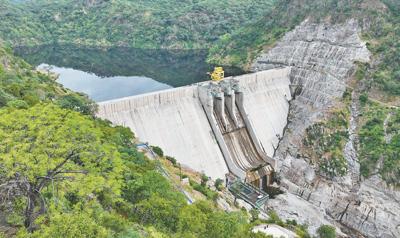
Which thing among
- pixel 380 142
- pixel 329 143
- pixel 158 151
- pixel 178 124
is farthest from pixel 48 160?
pixel 380 142

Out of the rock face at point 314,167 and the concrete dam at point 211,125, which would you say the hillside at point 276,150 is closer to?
the rock face at point 314,167

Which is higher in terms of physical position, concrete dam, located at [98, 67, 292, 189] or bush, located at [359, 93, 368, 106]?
bush, located at [359, 93, 368, 106]

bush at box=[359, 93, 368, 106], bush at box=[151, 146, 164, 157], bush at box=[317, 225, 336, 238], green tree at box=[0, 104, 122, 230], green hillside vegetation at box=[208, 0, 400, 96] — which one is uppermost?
green hillside vegetation at box=[208, 0, 400, 96]

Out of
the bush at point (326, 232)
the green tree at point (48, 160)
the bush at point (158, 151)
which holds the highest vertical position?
the green tree at point (48, 160)

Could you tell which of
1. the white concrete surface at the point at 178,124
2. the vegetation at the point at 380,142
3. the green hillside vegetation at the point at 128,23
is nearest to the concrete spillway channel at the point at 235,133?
the white concrete surface at the point at 178,124

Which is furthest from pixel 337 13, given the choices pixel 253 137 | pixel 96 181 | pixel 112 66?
pixel 96 181

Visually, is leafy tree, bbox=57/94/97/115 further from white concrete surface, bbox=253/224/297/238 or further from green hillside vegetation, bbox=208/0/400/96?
green hillside vegetation, bbox=208/0/400/96

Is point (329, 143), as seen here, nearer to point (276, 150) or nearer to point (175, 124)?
point (276, 150)

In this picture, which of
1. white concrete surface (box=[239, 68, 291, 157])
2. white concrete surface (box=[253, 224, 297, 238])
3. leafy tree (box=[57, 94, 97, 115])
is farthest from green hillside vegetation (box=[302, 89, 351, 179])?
leafy tree (box=[57, 94, 97, 115])
